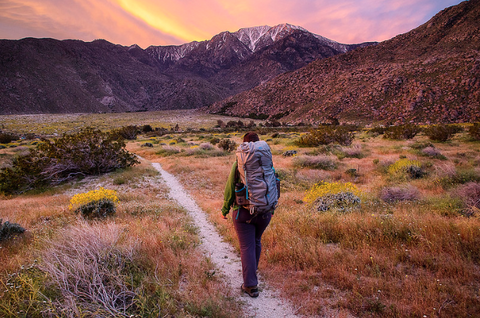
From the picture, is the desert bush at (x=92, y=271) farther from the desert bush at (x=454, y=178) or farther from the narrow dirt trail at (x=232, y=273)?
the desert bush at (x=454, y=178)

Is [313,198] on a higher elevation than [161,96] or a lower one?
lower

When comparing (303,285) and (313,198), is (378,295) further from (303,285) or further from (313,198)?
(313,198)

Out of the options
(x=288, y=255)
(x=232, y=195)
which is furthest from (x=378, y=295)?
(x=232, y=195)

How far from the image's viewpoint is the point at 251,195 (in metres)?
2.86

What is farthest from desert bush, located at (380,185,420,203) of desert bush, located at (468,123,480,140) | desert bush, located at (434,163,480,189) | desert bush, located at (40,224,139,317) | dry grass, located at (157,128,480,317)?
desert bush, located at (468,123,480,140)

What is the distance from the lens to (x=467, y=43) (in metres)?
47.3

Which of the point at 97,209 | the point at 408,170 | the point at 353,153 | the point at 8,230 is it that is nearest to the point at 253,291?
the point at 97,209

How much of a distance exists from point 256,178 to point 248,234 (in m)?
0.84

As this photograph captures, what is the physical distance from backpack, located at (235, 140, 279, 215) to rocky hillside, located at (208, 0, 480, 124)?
48799 millimetres

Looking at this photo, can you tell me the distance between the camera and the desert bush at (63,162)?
1053cm

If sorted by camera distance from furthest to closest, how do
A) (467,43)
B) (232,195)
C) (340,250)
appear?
1. (467,43)
2. (340,250)
3. (232,195)

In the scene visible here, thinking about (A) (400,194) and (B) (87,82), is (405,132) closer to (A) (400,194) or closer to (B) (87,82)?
(A) (400,194)

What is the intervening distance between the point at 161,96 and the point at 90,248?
581 ft

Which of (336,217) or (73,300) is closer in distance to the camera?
(73,300)
